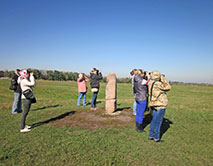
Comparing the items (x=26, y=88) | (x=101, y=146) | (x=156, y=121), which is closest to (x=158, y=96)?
(x=156, y=121)

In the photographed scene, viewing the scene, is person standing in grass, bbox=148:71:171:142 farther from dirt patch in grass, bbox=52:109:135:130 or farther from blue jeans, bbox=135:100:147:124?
dirt patch in grass, bbox=52:109:135:130

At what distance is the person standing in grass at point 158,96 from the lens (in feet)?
16.0

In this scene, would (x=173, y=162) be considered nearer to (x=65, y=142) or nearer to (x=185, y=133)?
(x=185, y=133)

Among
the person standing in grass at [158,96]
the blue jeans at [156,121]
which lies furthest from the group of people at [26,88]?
the blue jeans at [156,121]

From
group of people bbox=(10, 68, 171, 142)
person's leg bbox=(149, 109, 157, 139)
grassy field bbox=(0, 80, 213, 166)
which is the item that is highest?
group of people bbox=(10, 68, 171, 142)

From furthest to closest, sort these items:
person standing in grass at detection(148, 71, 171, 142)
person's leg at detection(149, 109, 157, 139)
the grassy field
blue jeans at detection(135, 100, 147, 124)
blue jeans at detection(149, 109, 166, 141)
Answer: blue jeans at detection(135, 100, 147, 124) → person's leg at detection(149, 109, 157, 139) → blue jeans at detection(149, 109, 166, 141) → person standing in grass at detection(148, 71, 171, 142) → the grassy field

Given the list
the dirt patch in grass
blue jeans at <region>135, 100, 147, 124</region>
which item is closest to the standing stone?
the dirt patch in grass

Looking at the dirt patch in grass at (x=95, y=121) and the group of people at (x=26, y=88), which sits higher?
the group of people at (x=26, y=88)

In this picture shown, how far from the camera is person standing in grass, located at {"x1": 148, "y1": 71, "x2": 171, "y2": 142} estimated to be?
488 centimetres

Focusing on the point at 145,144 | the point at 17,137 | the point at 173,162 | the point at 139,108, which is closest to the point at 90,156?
the point at 145,144

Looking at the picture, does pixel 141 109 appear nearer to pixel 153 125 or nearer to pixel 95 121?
pixel 153 125

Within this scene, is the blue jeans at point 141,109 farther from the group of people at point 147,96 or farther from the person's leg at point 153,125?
the person's leg at point 153,125

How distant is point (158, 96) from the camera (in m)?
4.91

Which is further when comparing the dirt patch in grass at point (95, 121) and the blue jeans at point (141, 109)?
the dirt patch in grass at point (95, 121)
